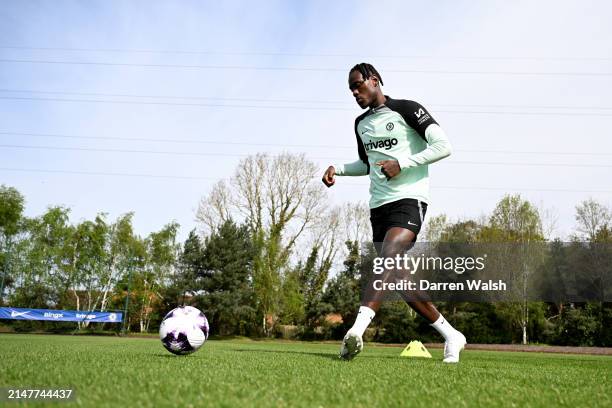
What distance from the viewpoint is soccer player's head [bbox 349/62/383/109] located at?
4859mm

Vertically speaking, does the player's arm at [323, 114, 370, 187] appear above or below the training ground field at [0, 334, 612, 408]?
above

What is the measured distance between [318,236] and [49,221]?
81.5ft

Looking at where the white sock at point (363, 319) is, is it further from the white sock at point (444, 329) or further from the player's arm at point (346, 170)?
the player's arm at point (346, 170)

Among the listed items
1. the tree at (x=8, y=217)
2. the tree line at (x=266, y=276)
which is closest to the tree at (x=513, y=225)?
the tree line at (x=266, y=276)

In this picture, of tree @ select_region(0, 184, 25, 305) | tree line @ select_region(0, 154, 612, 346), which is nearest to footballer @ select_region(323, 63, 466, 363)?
tree line @ select_region(0, 154, 612, 346)

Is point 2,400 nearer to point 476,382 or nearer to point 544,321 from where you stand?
point 476,382

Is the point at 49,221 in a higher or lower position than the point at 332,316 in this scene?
higher

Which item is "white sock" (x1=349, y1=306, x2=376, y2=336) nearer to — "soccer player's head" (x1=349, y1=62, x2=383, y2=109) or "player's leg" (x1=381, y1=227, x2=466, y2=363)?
"player's leg" (x1=381, y1=227, x2=466, y2=363)

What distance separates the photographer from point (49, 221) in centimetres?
4512

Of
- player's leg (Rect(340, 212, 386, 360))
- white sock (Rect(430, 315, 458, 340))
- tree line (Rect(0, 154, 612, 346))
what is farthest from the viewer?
tree line (Rect(0, 154, 612, 346))

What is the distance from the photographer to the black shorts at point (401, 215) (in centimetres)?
448

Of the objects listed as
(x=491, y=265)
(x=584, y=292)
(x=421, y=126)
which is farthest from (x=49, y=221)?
(x=421, y=126)

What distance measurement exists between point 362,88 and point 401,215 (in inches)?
52.2

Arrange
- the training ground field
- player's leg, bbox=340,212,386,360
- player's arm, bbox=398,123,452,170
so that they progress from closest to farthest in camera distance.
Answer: the training ground field, player's leg, bbox=340,212,386,360, player's arm, bbox=398,123,452,170
